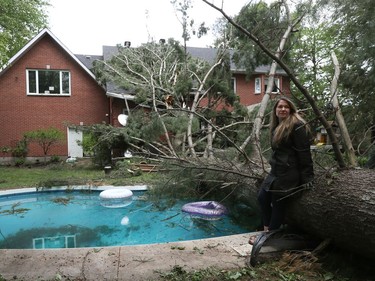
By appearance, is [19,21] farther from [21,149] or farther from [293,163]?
[293,163]

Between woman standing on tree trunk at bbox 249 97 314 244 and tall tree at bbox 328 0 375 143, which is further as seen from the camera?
tall tree at bbox 328 0 375 143

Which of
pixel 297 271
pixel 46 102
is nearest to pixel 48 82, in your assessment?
pixel 46 102

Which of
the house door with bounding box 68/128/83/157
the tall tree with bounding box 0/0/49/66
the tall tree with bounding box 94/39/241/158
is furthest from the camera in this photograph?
the tall tree with bounding box 0/0/49/66

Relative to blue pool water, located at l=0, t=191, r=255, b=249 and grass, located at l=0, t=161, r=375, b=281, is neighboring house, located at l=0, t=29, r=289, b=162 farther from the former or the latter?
grass, located at l=0, t=161, r=375, b=281

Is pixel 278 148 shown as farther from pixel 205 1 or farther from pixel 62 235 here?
pixel 62 235

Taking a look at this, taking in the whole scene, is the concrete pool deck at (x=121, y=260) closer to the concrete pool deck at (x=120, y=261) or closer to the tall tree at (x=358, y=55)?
the concrete pool deck at (x=120, y=261)

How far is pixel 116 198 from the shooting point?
8.59m

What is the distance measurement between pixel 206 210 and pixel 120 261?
3.19m

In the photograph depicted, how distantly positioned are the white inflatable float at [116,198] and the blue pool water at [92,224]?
0.54 feet

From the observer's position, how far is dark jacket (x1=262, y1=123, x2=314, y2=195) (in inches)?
133

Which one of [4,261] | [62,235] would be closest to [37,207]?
[62,235]

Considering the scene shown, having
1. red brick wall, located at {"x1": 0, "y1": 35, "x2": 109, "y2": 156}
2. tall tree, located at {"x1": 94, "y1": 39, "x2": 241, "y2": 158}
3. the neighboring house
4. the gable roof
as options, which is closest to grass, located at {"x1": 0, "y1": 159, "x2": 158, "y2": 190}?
tall tree, located at {"x1": 94, "y1": 39, "x2": 241, "y2": 158}

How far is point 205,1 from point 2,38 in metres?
14.3

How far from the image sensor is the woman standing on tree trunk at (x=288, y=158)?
3383mm
